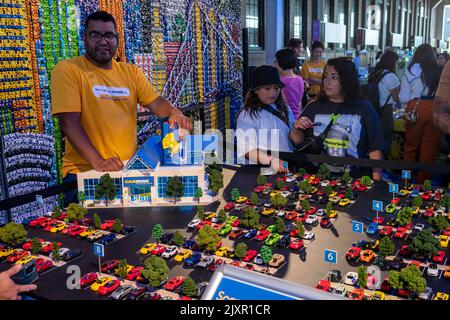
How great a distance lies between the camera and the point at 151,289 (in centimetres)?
160

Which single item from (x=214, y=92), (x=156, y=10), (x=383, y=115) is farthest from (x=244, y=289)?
(x=214, y=92)

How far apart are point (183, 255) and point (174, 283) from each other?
0.24 metres

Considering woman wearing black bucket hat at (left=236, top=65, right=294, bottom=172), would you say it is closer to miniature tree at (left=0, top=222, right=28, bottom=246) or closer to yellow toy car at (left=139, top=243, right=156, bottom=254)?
yellow toy car at (left=139, top=243, right=156, bottom=254)

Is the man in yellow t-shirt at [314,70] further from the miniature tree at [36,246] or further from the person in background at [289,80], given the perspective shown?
the miniature tree at [36,246]

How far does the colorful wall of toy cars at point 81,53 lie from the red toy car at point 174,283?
2.48m

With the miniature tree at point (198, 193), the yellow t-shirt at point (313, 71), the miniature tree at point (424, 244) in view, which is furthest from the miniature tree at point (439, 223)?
the yellow t-shirt at point (313, 71)

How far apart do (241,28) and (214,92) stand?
193 cm

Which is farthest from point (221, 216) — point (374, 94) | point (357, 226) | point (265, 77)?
point (374, 94)

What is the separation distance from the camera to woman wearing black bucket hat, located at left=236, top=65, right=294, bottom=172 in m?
3.51

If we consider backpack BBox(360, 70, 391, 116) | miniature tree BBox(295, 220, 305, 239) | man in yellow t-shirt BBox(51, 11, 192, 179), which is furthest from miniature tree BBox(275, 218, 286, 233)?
backpack BBox(360, 70, 391, 116)

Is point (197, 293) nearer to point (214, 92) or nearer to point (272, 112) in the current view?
point (272, 112)

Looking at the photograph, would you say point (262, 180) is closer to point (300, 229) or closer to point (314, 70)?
point (300, 229)

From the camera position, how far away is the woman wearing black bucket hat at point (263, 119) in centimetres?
351

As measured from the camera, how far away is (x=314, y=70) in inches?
286
